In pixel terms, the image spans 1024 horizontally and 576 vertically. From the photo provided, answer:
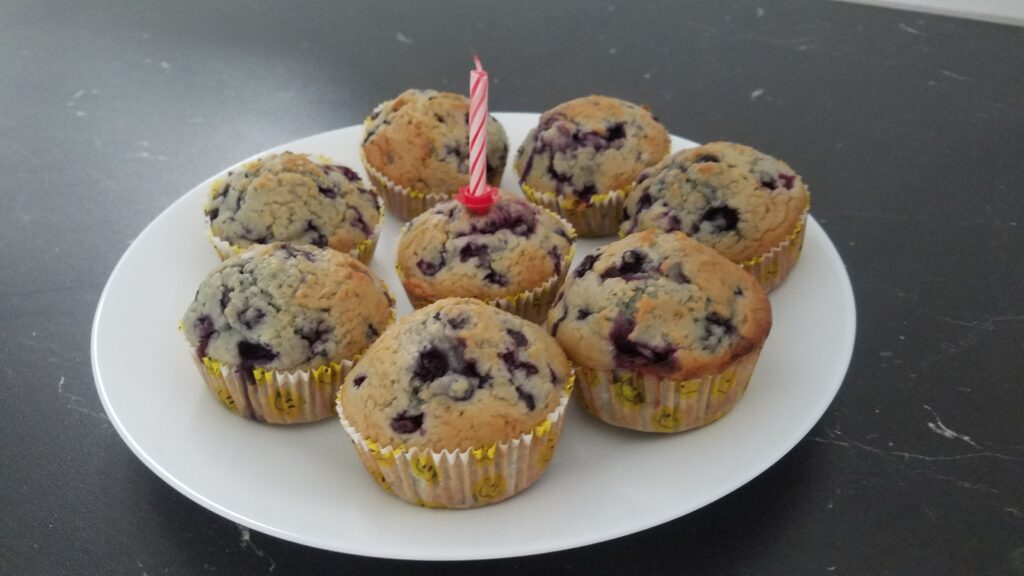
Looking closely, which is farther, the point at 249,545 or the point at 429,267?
the point at 429,267

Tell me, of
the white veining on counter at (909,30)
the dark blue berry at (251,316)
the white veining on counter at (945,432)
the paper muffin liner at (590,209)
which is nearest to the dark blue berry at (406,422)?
the dark blue berry at (251,316)

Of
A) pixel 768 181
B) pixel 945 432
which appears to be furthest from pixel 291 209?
pixel 945 432

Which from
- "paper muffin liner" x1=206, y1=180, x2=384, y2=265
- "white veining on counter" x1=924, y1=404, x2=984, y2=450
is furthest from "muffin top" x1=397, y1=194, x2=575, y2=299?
"white veining on counter" x1=924, y1=404, x2=984, y2=450

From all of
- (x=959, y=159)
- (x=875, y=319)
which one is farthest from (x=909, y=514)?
(x=959, y=159)

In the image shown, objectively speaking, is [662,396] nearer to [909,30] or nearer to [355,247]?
[355,247]

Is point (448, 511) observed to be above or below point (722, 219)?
below

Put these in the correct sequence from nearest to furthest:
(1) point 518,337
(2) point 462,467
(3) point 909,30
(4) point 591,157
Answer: (2) point 462,467 < (1) point 518,337 < (4) point 591,157 < (3) point 909,30

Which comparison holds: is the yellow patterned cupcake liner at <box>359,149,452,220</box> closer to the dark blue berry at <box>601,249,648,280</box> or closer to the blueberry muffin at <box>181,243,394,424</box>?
the blueberry muffin at <box>181,243,394,424</box>
